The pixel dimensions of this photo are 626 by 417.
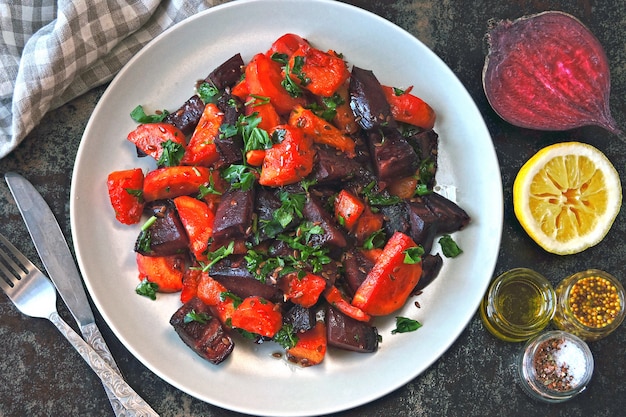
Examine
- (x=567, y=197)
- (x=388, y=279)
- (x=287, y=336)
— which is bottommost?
(x=567, y=197)

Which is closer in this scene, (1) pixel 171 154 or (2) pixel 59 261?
(1) pixel 171 154

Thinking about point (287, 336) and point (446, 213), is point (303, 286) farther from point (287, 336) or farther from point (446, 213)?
point (446, 213)

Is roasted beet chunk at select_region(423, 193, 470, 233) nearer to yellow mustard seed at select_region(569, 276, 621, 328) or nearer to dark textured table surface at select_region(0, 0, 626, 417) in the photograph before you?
dark textured table surface at select_region(0, 0, 626, 417)

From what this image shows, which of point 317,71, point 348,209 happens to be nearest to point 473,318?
point 348,209

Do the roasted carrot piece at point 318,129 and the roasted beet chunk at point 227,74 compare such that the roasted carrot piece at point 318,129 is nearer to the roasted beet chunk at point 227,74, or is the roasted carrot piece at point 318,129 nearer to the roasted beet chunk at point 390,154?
the roasted beet chunk at point 390,154

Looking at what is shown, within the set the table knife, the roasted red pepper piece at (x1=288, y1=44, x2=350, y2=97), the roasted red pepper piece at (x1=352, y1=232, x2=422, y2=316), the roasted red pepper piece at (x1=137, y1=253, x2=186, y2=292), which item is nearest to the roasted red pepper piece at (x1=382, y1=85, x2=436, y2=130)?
the roasted red pepper piece at (x1=288, y1=44, x2=350, y2=97)

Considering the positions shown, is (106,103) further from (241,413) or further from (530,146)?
(530,146)

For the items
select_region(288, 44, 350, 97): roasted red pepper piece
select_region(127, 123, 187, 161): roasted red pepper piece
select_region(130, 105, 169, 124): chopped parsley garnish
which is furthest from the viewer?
select_region(130, 105, 169, 124): chopped parsley garnish
